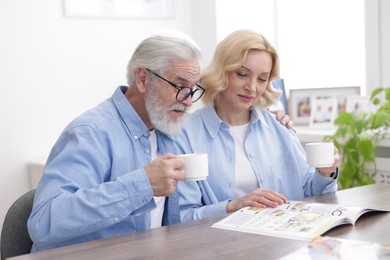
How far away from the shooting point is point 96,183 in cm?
185

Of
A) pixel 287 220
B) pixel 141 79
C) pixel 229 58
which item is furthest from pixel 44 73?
pixel 287 220

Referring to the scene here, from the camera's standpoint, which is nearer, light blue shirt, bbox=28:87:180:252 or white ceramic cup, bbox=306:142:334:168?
light blue shirt, bbox=28:87:180:252

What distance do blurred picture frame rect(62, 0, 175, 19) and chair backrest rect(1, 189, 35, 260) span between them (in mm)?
1851

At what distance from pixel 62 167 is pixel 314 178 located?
1.01 meters

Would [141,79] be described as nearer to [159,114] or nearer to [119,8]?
[159,114]

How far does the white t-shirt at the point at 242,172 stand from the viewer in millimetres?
2369

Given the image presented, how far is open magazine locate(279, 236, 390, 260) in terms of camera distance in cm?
141

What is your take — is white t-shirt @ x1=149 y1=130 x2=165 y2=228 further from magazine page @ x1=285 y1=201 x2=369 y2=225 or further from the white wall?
the white wall

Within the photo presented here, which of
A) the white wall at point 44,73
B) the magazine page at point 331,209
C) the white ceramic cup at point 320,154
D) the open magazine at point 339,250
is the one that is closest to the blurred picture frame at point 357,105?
the white wall at point 44,73

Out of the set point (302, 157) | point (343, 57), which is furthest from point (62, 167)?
point (343, 57)

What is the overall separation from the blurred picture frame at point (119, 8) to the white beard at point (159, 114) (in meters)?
1.69

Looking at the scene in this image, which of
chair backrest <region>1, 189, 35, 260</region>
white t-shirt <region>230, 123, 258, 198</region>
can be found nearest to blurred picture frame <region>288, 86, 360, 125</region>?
white t-shirt <region>230, 123, 258, 198</region>

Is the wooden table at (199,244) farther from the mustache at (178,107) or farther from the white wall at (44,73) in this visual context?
the white wall at (44,73)

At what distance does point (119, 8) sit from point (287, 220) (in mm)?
2323
